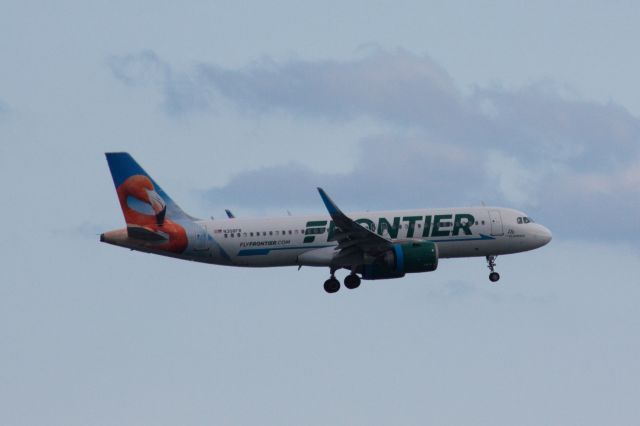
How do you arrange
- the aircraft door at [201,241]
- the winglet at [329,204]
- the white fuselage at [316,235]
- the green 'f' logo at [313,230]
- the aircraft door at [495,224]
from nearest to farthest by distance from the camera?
the winglet at [329,204] → the aircraft door at [201,241] → the white fuselage at [316,235] → the green 'f' logo at [313,230] → the aircraft door at [495,224]

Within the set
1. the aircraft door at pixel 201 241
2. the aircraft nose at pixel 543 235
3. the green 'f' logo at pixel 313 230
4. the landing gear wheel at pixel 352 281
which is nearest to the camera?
the aircraft door at pixel 201 241

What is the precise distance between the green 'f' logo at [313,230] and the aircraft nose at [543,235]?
1495 centimetres

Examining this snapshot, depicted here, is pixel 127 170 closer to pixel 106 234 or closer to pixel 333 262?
pixel 106 234

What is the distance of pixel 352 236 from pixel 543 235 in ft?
48.2

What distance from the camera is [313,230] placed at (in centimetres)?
8906

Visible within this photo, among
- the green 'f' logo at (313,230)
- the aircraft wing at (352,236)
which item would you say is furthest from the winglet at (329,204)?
the green 'f' logo at (313,230)

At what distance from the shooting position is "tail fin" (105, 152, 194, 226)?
8944 centimetres

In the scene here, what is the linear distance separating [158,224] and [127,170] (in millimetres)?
4437

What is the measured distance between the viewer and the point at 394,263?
88000 millimetres

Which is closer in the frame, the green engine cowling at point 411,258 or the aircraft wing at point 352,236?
the aircraft wing at point 352,236

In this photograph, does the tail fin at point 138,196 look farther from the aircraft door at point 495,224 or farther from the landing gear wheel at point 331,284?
the aircraft door at point 495,224

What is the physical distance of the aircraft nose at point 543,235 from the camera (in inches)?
3681

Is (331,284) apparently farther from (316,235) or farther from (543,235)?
(543,235)

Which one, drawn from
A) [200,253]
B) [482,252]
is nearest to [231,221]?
[200,253]
